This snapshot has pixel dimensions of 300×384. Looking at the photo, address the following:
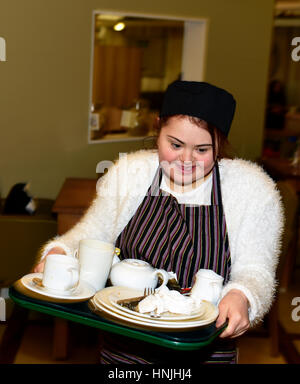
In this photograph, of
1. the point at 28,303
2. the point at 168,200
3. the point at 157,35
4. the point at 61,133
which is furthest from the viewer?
the point at 157,35

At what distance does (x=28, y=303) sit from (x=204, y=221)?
1.83 feet

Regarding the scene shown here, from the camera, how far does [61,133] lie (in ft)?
12.2

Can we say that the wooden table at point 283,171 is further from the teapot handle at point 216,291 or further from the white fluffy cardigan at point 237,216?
the teapot handle at point 216,291

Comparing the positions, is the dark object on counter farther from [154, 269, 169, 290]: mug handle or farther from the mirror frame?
[154, 269, 169, 290]: mug handle

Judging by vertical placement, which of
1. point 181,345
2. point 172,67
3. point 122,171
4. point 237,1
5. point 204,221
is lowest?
point 181,345

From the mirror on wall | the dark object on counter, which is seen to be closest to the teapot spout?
the dark object on counter

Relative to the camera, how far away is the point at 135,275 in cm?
142

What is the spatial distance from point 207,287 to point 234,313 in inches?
3.5

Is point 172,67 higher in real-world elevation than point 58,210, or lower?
higher

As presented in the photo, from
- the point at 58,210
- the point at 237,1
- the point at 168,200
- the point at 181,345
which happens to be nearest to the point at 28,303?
the point at 181,345

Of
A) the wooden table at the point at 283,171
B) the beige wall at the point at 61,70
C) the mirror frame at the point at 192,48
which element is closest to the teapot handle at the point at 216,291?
the beige wall at the point at 61,70

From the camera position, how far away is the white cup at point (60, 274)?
52.5 inches
